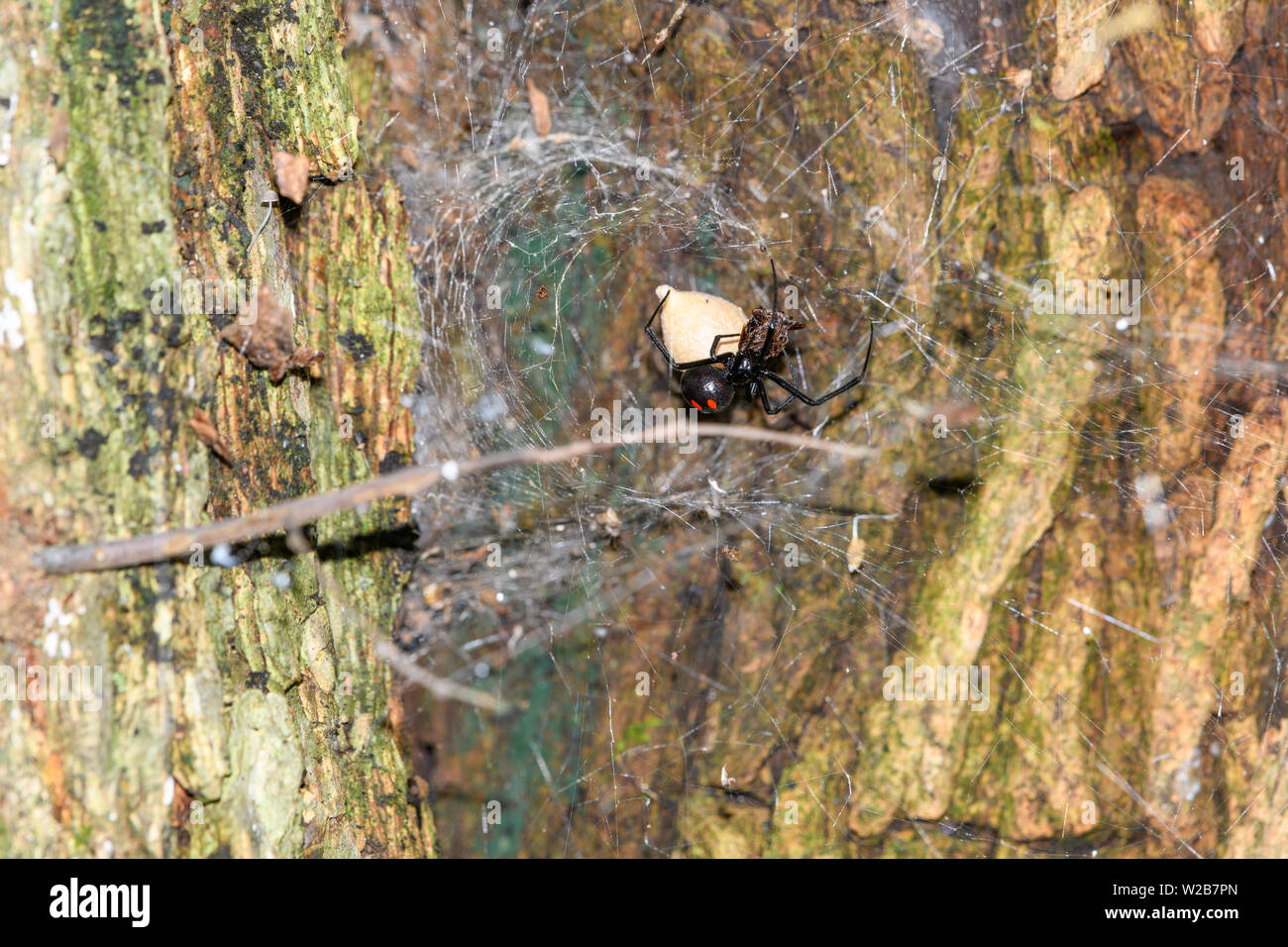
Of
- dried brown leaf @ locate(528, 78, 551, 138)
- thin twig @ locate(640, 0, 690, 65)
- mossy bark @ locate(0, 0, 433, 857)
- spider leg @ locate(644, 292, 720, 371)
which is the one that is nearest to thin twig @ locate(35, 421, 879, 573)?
mossy bark @ locate(0, 0, 433, 857)

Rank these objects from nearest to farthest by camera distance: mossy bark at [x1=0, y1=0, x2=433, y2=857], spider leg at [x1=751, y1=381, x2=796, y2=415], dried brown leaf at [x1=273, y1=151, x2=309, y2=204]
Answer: mossy bark at [x1=0, y1=0, x2=433, y2=857], dried brown leaf at [x1=273, y1=151, x2=309, y2=204], spider leg at [x1=751, y1=381, x2=796, y2=415]

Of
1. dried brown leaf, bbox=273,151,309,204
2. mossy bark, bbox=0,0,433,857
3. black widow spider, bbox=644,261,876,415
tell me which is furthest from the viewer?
black widow spider, bbox=644,261,876,415

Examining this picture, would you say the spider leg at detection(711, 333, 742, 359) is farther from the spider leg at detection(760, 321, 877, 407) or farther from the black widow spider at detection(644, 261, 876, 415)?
the spider leg at detection(760, 321, 877, 407)

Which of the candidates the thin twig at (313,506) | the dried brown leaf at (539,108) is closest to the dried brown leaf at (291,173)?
the dried brown leaf at (539,108)

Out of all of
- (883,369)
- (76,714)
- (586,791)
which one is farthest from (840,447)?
(76,714)

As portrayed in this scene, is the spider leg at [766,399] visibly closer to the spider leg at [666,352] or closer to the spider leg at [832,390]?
the spider leg at [832,390]

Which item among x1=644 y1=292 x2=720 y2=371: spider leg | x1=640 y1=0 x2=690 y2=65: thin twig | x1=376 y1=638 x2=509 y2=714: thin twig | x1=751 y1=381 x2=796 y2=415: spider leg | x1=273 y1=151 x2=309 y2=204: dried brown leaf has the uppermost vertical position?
x1=640 y1=0 x2=690 y2=65: thin twig

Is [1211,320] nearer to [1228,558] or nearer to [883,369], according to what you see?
[1228,558]

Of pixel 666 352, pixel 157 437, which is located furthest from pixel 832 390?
pixel 157 437
